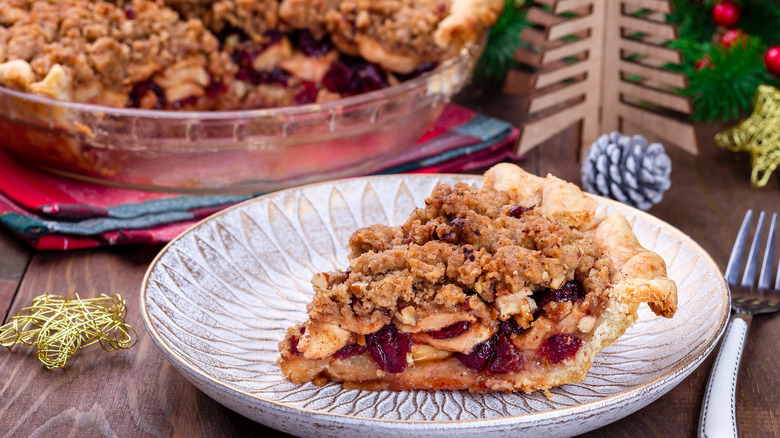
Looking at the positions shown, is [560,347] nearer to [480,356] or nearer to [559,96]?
[480,356]

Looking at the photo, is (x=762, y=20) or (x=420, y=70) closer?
(x=420, y=70)

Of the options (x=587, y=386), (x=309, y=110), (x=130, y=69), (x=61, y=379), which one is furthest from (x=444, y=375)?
(x=130, y=69)

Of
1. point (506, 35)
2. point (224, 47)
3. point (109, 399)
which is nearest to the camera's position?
point (109, 399)

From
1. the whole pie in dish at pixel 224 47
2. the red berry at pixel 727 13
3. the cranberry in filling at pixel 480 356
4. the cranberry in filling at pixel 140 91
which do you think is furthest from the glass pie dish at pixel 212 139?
the red berry at pixel 727 13

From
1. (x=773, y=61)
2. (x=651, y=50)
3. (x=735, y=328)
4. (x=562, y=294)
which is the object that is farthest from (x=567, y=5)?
(x=562, y=294)

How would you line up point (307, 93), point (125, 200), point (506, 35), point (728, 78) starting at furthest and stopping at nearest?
1. point (506, 35)
2. point (307, 93)
3. point (728, 78)
4. point (125, 200)

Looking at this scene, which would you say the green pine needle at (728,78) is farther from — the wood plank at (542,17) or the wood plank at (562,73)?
the wood plank at (542,17)

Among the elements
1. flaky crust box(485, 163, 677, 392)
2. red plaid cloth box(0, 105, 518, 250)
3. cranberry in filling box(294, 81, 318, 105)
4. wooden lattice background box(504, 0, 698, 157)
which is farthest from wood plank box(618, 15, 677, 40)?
cranberry in filling box(294, 81, 318, 105)
